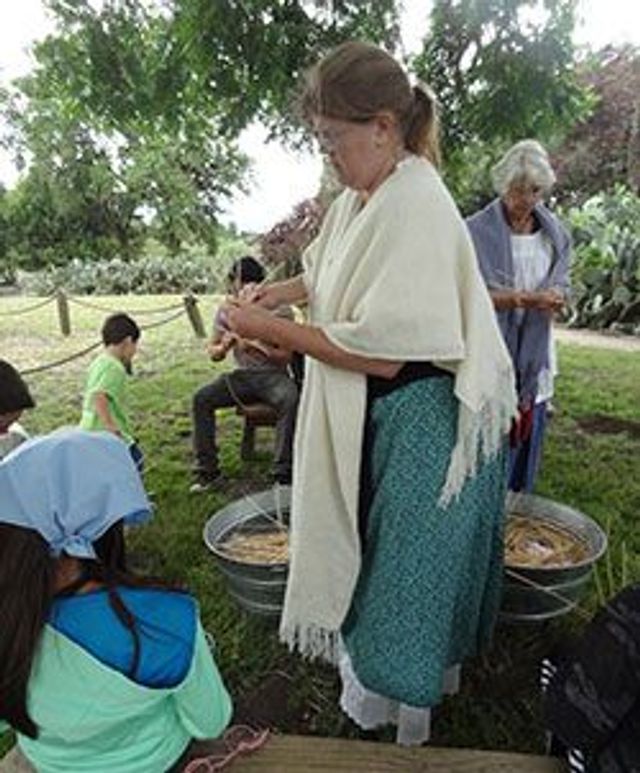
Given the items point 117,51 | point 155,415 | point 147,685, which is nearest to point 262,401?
point 155,415

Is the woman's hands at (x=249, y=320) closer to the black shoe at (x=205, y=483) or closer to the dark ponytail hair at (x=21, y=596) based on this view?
the dark ponytail hair at (x=21, y=596)

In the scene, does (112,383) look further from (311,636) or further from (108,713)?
(108,713)

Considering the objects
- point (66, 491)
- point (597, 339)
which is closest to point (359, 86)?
point (66, 491)

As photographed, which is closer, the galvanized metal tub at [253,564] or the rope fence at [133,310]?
the galvanized metal tub at [253,564]

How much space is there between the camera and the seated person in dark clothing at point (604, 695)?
120 cm

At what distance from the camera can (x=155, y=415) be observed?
5500 mm

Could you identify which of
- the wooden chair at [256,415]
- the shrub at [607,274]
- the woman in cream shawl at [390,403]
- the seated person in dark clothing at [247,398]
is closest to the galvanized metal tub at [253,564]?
the woman in cream shawl at [390,403]

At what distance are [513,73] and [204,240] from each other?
18.0 meters

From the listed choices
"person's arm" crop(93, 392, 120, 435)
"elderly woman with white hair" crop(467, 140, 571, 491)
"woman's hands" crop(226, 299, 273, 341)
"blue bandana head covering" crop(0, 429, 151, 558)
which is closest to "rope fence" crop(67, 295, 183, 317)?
"person's arm" crop(93, 392, 120, 435)

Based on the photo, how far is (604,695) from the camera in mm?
1232

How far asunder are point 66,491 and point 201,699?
50cm

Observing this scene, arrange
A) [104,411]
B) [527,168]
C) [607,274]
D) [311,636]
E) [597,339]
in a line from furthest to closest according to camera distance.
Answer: [607,274]
[597,339]
[104,411]
[527,168]
[311,636]

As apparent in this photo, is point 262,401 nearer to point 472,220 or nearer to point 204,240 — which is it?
point 472,220

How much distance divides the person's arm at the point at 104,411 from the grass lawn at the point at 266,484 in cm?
49
